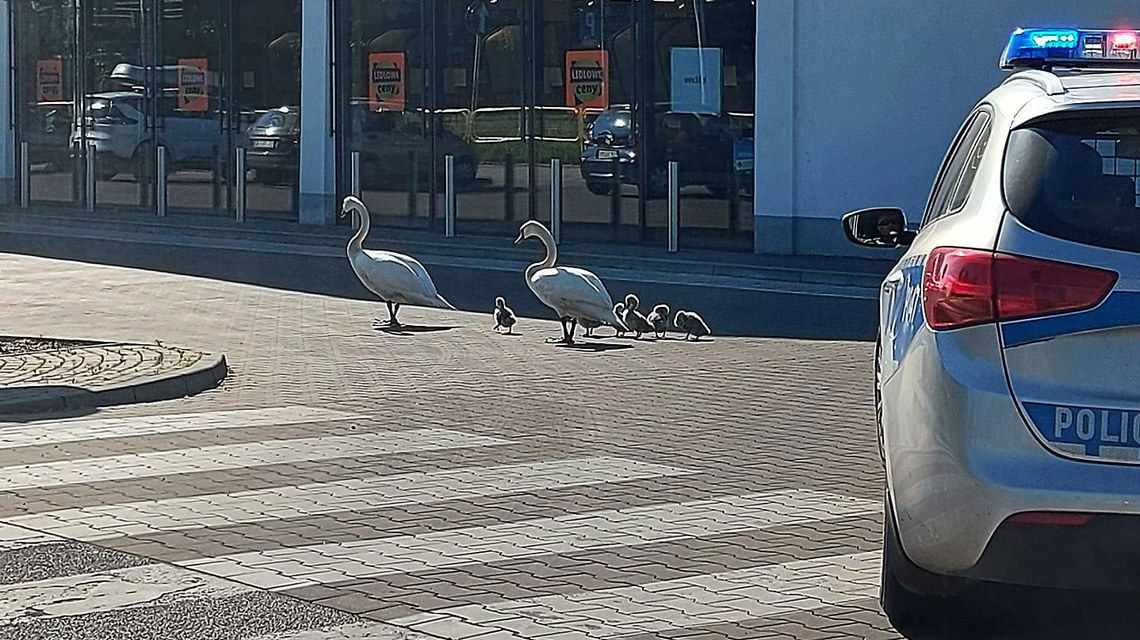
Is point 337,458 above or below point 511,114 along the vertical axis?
below

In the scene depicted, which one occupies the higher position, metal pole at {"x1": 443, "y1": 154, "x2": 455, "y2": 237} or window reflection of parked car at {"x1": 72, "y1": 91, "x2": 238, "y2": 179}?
window reflection of parked car at {"x1": 72, "y1": 91, "x2": 238, "y2": 179}

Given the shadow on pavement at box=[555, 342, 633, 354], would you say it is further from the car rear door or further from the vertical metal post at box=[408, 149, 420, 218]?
the vertical metal post at box=[408, 149, 420, 218]

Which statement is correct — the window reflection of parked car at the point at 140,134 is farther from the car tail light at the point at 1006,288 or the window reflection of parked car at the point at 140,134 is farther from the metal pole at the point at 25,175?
the car tail light at the point at 1006,288

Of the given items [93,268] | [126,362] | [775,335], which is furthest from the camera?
[93,268]

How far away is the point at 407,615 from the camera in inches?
240

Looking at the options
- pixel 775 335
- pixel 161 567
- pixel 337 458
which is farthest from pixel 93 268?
pixel 161 567

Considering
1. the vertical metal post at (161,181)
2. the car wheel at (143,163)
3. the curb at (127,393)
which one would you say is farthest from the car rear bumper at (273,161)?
the curb at (127,393)

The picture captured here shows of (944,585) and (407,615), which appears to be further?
(407,615)

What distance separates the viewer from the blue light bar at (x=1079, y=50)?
5.79 metres

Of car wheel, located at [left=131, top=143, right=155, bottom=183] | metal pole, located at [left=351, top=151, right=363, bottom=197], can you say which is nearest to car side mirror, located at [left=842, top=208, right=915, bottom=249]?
metal pole, located at [left=351, top=151, right=363, bottom=197]

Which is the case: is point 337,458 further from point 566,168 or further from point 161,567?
point 566,168

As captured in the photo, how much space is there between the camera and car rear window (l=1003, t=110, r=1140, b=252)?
16.2 feet

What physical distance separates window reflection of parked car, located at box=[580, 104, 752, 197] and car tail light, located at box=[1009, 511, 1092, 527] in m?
17.8

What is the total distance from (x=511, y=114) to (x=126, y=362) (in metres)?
13.4
